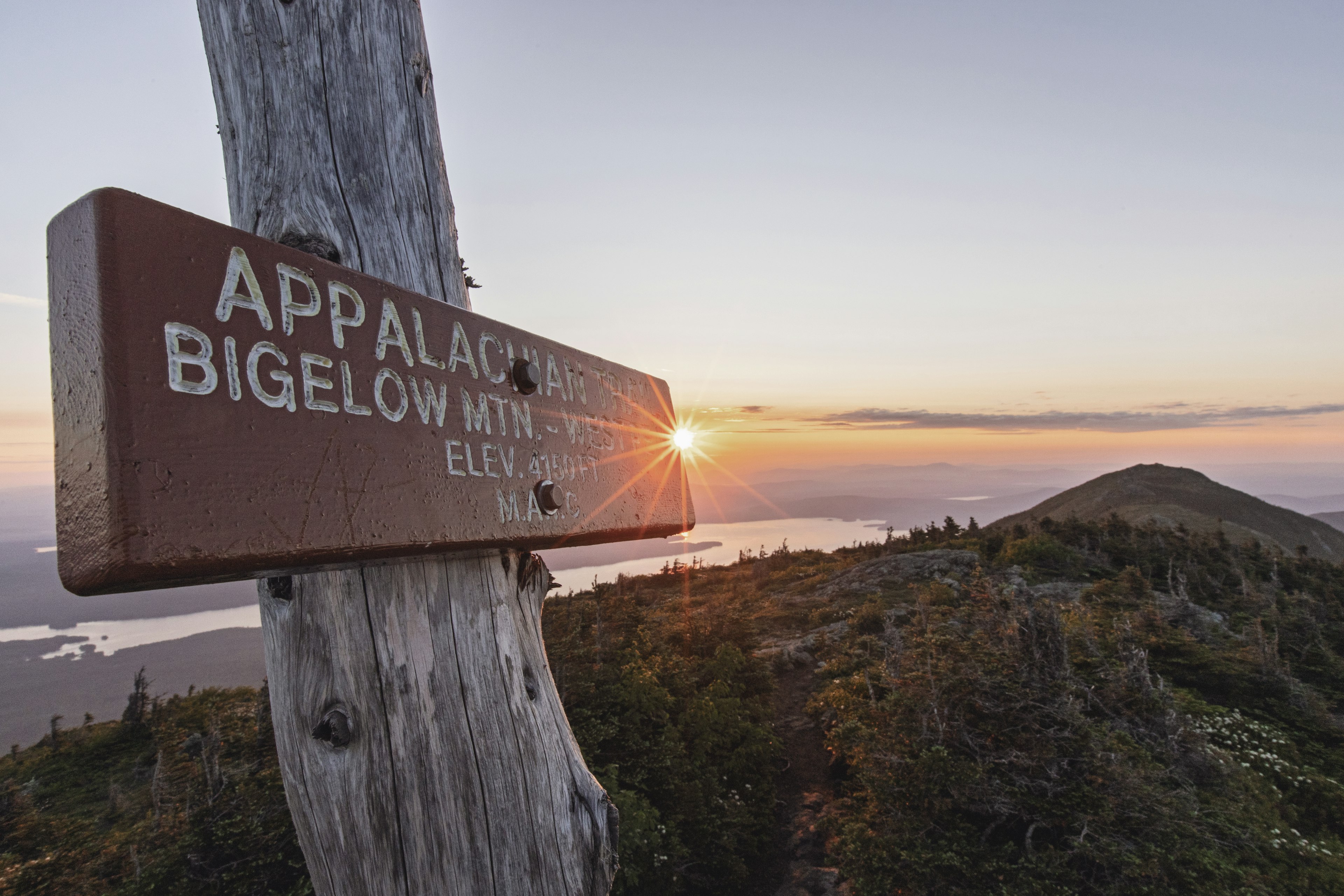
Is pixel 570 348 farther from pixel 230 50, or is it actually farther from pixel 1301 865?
pixel 1301 865

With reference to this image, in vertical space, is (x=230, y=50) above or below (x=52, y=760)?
above

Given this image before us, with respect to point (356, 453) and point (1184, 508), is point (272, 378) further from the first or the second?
point (1184, 508)

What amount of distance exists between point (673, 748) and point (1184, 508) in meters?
33.3

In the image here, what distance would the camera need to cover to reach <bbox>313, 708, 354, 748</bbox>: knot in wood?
1.18m

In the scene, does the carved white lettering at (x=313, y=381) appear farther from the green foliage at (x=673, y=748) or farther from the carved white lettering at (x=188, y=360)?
the green foliage at (x=673, y=748)

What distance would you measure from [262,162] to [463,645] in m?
1.12

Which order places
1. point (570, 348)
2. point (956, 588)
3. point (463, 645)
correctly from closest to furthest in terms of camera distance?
point (463, 645) → point (570, 348) → point (956, 588)

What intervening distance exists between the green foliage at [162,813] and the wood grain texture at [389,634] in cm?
356

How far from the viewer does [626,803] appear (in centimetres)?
527

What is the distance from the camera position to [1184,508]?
2945cm

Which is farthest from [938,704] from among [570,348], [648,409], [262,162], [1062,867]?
[262,162]

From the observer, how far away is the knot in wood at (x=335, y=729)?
1.18 metres

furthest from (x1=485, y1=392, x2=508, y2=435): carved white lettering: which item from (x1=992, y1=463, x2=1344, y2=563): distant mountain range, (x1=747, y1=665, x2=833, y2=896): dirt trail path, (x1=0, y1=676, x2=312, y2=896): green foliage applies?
(x1=992, y1=463, x2=1344, y2=563): distant mountain range

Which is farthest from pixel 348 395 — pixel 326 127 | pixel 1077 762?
pixel 1077 762
